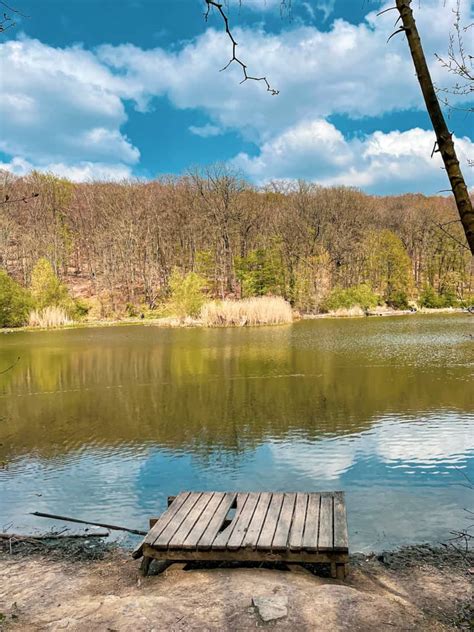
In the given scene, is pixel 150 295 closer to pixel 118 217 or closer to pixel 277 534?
pixel 118 217

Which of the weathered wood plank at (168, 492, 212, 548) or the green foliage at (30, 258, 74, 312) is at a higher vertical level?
the green foliage at (30, 258, 74, 312)

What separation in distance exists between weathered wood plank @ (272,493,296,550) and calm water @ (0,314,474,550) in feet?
→ 2.30

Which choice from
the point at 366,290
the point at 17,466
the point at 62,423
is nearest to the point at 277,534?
the point at 17,466

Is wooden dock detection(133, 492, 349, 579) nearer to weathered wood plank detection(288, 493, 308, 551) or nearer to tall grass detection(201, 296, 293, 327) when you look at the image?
weathered wood plank detection(288, 493, 308, 551)

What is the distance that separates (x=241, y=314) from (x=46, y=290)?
46.5ft

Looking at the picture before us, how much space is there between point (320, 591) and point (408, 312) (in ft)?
134

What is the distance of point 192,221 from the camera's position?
48625mm

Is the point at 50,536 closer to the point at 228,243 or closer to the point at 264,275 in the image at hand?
the point at 264,275

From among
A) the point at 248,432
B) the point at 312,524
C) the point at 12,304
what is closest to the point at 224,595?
the point at 312,524

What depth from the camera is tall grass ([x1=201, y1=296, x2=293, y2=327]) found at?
32938mm

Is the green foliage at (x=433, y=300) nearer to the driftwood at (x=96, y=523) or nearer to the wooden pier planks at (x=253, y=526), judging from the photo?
the wooden pier planks at (x=253, y=526)

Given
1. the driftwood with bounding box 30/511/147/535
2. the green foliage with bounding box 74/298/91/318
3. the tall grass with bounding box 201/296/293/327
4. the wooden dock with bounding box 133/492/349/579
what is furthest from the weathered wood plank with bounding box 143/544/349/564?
the green foliage with bounding box 74/298/91/318

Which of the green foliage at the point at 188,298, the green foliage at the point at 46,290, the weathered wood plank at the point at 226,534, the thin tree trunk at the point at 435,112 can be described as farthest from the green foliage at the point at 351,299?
the thin tree trunk at the point at 435,112

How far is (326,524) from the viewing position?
463 centimetres
